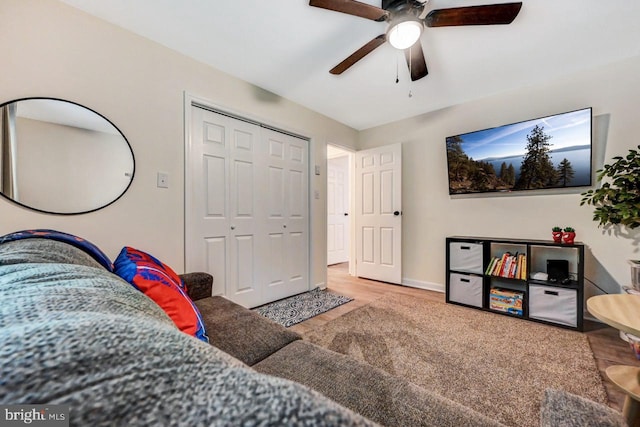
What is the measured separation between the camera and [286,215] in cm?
302

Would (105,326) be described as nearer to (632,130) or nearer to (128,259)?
(128,259)

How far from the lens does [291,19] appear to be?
1749mm

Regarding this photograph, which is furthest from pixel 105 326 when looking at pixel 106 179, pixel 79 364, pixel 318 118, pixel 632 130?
pixel 632 130

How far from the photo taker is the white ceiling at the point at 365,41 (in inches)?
65.7

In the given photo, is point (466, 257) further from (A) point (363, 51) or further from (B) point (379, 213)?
(A) point (363, 51)

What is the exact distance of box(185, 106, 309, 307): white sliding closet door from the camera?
2281 millimetres

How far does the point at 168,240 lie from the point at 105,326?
6.74 feet

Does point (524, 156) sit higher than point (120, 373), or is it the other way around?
point (524, 156)

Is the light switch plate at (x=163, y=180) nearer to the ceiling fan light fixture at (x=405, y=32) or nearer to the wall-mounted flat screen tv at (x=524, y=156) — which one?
the ceiling fan light fixture at (x=405, y=32)

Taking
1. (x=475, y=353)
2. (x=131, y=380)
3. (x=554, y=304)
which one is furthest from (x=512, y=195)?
(x=131, y=380)

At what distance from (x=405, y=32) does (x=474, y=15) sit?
1.24ft

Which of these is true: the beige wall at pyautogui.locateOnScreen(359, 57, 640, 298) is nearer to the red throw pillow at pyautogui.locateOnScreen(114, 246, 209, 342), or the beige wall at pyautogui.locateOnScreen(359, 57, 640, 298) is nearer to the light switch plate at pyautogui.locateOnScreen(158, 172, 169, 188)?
the light switch plate at pyautogui.locateOnScreen(158, 172, 169, 188)

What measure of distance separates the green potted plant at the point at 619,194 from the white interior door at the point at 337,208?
12.8 ft

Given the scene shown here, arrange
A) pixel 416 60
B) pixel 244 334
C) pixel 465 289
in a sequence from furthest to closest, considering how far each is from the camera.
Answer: pixel 465 289 < pixel 416 60 < pixel 244 334
